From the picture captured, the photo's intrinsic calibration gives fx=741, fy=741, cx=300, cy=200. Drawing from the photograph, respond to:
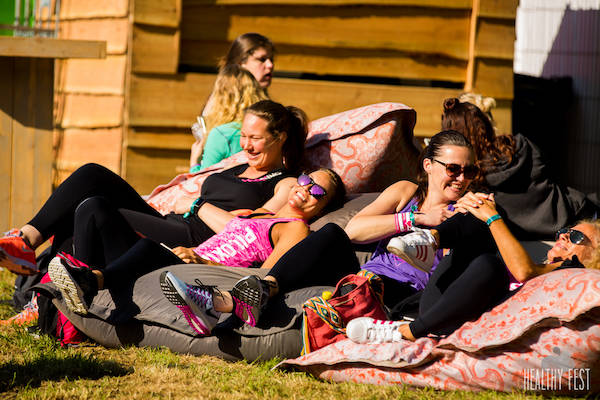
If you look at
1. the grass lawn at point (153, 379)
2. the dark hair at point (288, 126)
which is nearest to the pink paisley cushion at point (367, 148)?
the dark hair at point (288, 126)

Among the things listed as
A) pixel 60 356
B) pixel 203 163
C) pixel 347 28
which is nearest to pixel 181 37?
pixel 347 28

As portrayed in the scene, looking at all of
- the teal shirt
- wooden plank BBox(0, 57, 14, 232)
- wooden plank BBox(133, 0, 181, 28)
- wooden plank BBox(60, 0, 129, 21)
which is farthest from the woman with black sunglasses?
wooden plank BBox(60, 0, 129, 21)

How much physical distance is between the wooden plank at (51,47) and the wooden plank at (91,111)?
1028mm

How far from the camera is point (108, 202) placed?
3979mm

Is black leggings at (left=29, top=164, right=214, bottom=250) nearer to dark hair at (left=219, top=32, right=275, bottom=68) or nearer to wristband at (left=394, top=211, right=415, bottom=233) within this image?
wristband at (left=394, top=211, right=415, bottom=233)

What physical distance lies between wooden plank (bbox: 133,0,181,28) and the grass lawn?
370cm

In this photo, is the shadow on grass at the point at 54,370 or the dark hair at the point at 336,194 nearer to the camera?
the shadow on grass at the point at 54,370

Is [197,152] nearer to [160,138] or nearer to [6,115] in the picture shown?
[160,138]

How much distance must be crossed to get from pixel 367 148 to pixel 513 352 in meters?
2.01

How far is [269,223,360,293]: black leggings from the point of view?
3443mm

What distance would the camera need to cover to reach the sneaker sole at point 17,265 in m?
3.81

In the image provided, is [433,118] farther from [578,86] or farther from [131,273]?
[131,273]

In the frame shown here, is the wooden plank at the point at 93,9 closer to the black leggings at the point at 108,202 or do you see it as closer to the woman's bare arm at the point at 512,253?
the black leggings at the point at 108,202

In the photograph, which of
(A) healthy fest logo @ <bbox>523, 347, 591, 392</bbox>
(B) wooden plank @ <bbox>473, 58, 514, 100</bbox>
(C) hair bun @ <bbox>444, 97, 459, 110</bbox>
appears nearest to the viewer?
(A) healthy fest logo @ <bbox>523, 347, 591, 392</bbox>
